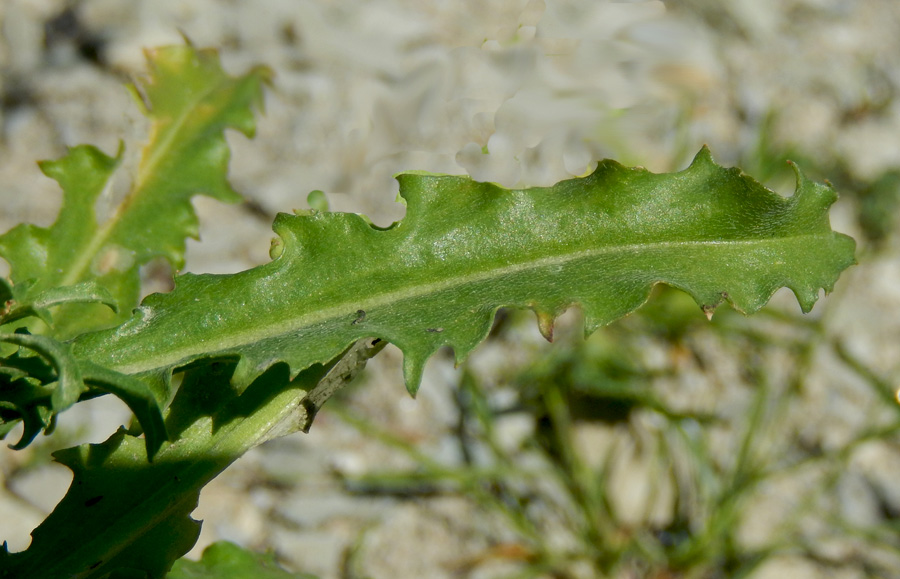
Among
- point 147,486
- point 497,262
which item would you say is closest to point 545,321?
point 497,262

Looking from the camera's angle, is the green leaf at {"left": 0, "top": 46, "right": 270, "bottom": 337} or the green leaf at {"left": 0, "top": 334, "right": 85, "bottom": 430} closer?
the green leaf at {"left": 0, "top": 334, "right": 85, "bottom": 430}

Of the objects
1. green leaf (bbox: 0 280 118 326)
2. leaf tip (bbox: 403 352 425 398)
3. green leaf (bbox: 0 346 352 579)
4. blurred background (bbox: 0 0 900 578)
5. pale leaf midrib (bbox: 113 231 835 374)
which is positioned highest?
green leaf (bbox: 0 280 118 326)

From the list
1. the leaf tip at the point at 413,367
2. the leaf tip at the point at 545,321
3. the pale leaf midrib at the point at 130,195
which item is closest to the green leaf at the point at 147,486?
the leaf tip at the point at 413,367

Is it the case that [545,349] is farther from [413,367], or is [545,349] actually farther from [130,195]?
[413,367]

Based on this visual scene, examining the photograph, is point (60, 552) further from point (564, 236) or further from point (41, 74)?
point (41, 74)

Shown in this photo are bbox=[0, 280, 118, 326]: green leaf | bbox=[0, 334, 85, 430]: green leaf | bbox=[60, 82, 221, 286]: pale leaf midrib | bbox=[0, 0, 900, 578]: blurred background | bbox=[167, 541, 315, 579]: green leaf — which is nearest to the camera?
bbox=[0, 334, 85, 430]: green leaf

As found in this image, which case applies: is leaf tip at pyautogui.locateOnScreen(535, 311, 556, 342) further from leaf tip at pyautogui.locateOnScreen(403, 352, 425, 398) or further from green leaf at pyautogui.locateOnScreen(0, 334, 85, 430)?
green leaf at pyautogui.locateOnScreen(0, 334, 85, 430)

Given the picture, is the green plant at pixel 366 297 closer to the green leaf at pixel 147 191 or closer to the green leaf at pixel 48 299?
the green leaf at pixel 48 299

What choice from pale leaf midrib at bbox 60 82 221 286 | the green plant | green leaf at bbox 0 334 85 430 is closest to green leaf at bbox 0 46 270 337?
pale leaf midrib at bbox 60 82 221 286
